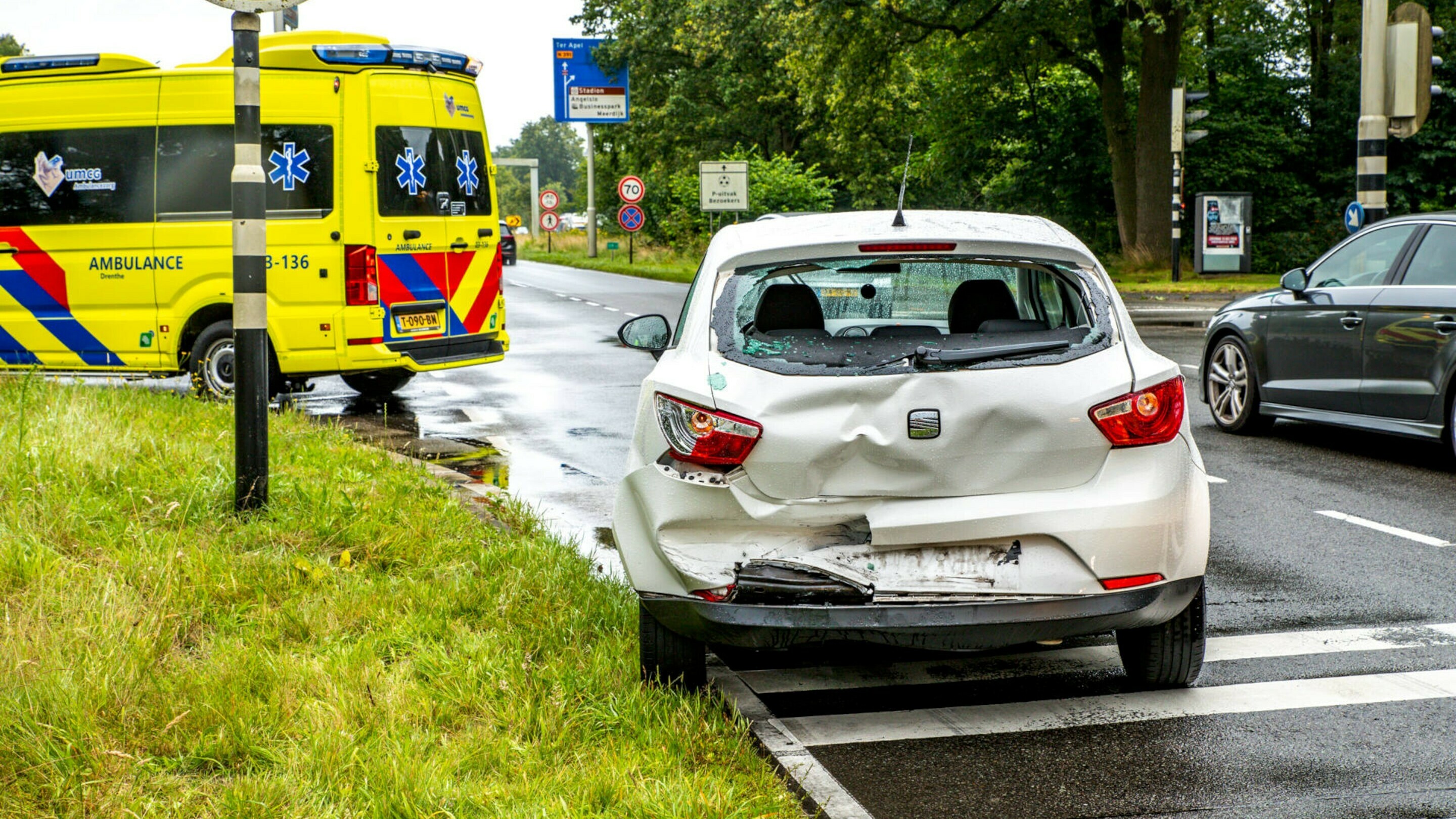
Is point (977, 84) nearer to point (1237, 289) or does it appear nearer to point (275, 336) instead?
point (1237, 289)

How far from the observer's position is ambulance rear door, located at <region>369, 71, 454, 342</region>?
38.4ft

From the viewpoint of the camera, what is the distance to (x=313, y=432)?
988 cm

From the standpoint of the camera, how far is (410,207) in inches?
468

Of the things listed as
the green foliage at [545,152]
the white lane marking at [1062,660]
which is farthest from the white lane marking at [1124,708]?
the green foliage at [545,152]

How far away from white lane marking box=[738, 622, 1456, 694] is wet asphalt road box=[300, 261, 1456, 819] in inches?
0.4

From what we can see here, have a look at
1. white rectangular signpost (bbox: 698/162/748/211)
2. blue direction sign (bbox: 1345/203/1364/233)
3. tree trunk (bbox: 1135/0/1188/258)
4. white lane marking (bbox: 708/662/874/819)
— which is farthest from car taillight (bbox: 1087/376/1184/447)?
white rectangular signpost (bbox: 698/162/748/211)

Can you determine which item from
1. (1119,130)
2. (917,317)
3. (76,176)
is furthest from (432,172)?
(1119,130)

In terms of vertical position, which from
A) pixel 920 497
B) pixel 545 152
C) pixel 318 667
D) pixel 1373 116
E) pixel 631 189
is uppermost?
pixel 545 152

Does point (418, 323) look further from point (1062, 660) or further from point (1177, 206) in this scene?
point (1177, 206)

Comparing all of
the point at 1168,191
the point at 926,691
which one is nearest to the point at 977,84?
the point at 1168,191

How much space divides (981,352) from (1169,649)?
4.02 feet

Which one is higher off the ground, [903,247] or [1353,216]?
[1353,216]

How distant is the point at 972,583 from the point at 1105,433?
1.92ft

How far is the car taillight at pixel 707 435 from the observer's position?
4.30 metres
